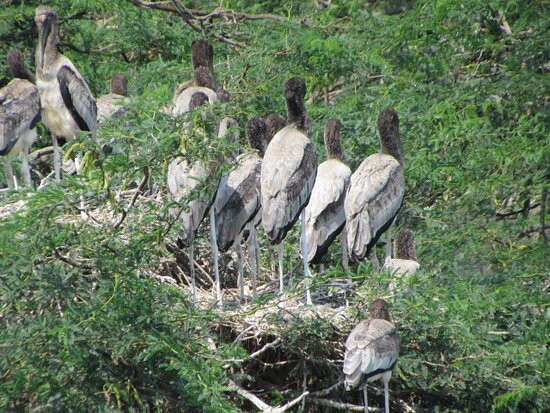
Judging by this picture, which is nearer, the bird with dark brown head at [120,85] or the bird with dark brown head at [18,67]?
the bird with dark brown head at [18,67]

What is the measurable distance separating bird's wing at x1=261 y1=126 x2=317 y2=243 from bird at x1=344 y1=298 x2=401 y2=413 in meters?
1.43

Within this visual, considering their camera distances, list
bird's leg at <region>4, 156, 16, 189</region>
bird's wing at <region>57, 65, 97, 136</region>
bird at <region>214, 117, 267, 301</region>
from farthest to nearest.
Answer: bird's wing at <region>57, 65, 97, 136</region> < bird's leg at <region>4, 156, 16, 189</region> < bird at <region>214, 117, 267, 301</region>

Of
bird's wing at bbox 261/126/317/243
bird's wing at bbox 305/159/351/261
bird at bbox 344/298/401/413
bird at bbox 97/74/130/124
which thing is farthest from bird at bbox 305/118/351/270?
bird at bbox 97/74/130/124

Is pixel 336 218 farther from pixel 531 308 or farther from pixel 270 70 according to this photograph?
pixel 270 70

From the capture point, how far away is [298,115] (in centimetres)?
1041

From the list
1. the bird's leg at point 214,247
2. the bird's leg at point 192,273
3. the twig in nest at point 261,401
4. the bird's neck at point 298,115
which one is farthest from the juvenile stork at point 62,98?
the twig in nest at point 261,401

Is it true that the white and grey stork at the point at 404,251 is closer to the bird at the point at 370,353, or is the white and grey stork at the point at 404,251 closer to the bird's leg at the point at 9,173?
the bird at the point at 370,353

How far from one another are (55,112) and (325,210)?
3326 mm

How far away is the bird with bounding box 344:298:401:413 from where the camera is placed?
826 cm

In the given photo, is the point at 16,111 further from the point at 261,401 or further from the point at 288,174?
the point at 261,401

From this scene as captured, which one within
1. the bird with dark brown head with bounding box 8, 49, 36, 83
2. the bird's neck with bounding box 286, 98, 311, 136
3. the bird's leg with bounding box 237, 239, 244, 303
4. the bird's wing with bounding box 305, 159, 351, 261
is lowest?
the bird's leg with bounding box 237, 239, 244, 303

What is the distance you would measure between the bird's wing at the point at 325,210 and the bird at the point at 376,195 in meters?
0.11

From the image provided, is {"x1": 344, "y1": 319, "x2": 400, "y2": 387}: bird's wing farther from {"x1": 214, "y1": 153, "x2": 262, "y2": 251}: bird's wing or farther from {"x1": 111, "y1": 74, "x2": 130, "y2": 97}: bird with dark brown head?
{"x1": 111, "y1": 74, "x2": 130, "y2": 97}: bird with dark brown head

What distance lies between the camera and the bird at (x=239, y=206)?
10.1m
